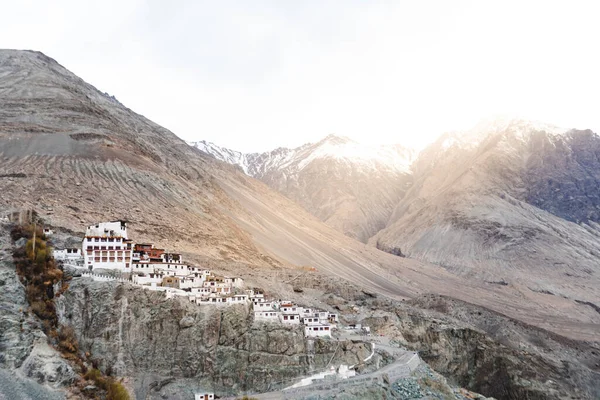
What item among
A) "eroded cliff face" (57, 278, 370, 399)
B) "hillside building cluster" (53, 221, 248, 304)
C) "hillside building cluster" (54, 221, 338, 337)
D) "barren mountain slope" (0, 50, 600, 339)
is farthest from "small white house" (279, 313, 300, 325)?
"barren mountain slope" (0, 50, 600, 339)

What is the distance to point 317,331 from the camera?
2066 inches

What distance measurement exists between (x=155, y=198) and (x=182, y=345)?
58635mm

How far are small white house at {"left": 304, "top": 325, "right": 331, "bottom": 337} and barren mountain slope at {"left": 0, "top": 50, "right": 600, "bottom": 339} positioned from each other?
29600mm

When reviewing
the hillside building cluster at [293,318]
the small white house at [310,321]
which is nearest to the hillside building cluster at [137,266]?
the hillside building cluster at [293,318]

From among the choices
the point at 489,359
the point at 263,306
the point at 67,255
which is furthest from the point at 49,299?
the point at 489,359

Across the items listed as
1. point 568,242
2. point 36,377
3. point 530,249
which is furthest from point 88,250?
point 568,242

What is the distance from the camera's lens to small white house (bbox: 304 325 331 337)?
52.1 m

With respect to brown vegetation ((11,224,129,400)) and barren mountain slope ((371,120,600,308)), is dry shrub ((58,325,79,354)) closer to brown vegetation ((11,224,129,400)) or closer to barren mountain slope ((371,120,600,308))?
brown vegetation ((11,224,129,400))

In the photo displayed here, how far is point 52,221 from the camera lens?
7519 cm

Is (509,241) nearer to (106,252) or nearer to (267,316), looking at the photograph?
(267,316)

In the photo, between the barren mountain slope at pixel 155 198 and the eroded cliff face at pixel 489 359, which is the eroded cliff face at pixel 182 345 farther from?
the barren mountain slope at pixel 155 198

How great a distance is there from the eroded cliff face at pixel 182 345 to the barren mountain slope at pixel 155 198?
28.2 m

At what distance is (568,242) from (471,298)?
57007 mm

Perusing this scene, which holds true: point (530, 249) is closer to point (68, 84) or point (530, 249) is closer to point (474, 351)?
point (474, 351)
